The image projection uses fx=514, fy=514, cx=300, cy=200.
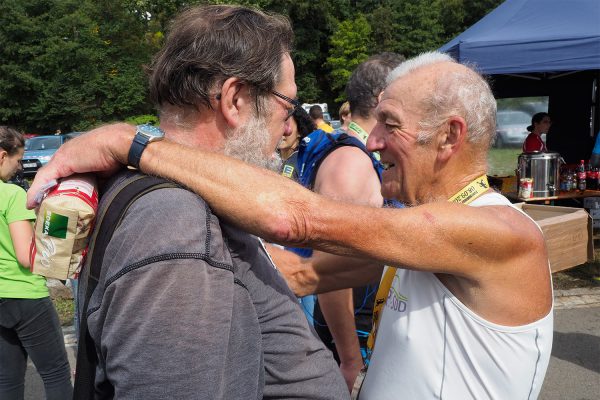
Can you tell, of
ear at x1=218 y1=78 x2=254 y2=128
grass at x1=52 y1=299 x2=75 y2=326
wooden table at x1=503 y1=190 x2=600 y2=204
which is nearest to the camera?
ear at x1=218 y1=78 x2=254 y2=128

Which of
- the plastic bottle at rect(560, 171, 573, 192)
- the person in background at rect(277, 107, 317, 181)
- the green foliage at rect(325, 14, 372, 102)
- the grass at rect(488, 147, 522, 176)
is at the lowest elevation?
the grass at rect(488, 147, 522, 176)

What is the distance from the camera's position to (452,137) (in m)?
1.61

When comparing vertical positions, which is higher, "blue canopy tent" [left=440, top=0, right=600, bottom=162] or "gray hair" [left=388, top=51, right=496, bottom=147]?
"blue canopy tent" [left=440, top=0, right=600, bottom=162]

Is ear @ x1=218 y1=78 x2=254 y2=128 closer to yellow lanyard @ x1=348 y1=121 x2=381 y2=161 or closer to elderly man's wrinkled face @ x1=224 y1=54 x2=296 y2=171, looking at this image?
elderly man's wrinkled face @ x1=224 y1=54 x2=296 y2=171

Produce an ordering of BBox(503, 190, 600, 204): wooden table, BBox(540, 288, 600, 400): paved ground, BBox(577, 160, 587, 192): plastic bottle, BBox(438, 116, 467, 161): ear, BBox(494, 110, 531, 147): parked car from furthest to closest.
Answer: BBox(494, 110, 531, 147): parked car, BBox(577, 160, 587, 192): plastic bottle, BBox(503, 190, 600, 204): wooden table, BBox(540, 288, 600, 400): paved ground, BBox(438, 116, 467, 161): ear

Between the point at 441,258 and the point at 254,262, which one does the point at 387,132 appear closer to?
the point at 441,258

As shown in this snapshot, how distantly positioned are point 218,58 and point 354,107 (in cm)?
204

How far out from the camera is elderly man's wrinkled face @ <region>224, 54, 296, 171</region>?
1.51 m

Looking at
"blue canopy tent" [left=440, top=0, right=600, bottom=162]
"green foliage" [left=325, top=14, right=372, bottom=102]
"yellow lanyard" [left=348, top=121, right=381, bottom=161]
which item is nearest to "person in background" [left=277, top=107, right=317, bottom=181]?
"yellow lanyard" [left=348, top=121, right=381, bottom=161]

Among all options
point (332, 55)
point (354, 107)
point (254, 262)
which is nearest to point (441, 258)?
point (254, 262)

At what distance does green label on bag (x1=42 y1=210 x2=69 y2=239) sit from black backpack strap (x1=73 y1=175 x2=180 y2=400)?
7 centimetres

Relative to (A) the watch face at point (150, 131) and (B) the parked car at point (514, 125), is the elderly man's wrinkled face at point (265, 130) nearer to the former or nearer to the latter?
(A) the watch face at point (150, 131)

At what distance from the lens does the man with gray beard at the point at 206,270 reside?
1059mm

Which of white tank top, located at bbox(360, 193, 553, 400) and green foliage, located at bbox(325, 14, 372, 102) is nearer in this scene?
white tank top, located at bbox(360, 193, 553, 400)
